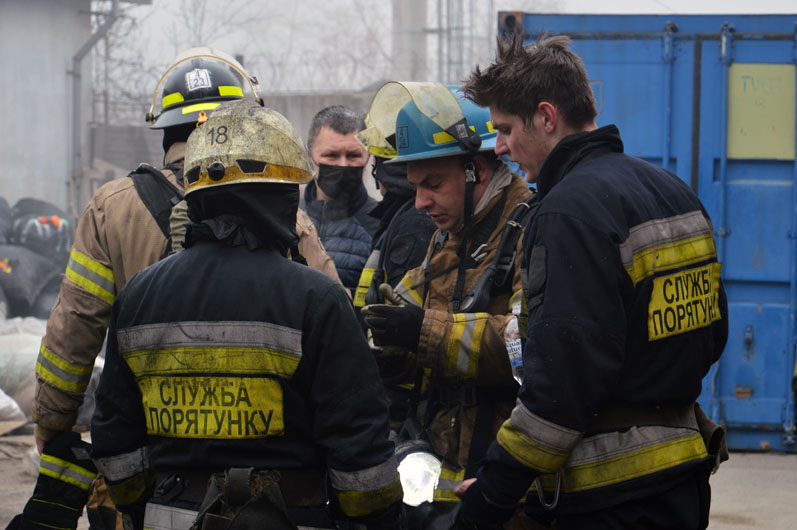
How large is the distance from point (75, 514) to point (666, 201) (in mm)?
2105

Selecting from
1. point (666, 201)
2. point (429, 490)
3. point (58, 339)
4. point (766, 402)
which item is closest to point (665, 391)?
point (666, 201)

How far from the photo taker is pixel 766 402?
703 cm

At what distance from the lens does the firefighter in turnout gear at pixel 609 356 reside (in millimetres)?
2271

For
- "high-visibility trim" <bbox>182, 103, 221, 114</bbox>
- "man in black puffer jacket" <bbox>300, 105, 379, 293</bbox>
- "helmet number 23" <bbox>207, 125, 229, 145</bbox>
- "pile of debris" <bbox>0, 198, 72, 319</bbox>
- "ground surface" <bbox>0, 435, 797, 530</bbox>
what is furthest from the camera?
→ "pile of debris" <bbox>0, 198, 72, 319</bbox>

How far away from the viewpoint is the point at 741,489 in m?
6.38

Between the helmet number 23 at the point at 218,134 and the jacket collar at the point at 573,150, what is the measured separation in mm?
835

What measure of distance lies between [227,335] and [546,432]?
2.62 ft

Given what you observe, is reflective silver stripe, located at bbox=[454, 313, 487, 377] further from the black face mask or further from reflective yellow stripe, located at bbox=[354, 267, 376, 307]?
the black face mask

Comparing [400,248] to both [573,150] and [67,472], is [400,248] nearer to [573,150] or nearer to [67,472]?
[573,150]

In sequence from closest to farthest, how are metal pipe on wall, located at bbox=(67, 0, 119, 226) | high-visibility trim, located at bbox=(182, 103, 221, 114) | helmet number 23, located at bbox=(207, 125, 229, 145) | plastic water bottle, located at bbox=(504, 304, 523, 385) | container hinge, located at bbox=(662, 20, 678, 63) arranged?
helmet number 23, located at bbox=(207, 125, 229, 145), plastic water bottle, located at bbox=(504, 304, 523, 385), high-visibility trim, located at bbox=(182, 103, 221, 114), container hinge, located at bbox=(662, 20, 678, 63), metal pipe on wall, located at bbox=(67, 0, 119, 226)

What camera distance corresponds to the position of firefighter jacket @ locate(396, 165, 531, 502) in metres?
2.98

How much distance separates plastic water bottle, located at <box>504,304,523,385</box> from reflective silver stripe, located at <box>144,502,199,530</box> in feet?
3.15

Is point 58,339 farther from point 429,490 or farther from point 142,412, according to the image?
point 429,490

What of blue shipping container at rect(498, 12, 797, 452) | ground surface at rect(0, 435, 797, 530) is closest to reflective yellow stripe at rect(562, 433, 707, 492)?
ground surface at rect(0, 435, 797, 530)
